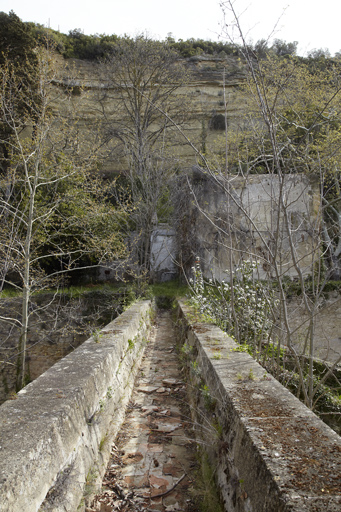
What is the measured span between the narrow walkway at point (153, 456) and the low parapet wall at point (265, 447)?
374mm

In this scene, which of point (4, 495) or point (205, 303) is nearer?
point (4, 495)

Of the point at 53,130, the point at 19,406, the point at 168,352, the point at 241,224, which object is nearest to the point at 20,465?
the point at 19,406

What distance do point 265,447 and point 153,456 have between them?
1739 millimetres

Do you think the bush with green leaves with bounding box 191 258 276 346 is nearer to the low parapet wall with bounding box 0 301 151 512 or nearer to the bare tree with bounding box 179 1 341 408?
the bare tree with bounding box 179 1 341 408

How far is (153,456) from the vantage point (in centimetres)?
305

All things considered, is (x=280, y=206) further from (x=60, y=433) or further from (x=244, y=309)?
(x=60, y=433)

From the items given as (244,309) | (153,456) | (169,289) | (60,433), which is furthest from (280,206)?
(169,289)

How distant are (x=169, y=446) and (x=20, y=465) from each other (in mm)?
2036

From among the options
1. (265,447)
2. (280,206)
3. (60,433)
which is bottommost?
(60,433)

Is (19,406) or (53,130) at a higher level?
(53,130)

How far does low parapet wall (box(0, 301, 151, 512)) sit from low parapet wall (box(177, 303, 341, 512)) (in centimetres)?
88

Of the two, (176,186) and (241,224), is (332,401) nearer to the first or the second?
(241,224)

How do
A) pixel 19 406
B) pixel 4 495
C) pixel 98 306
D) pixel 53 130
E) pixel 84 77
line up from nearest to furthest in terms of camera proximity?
pixel 4 495, pixel 19 406, pixel 53 130, pixel 98 306, pixel 84 77

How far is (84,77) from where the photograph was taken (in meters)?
32.9
